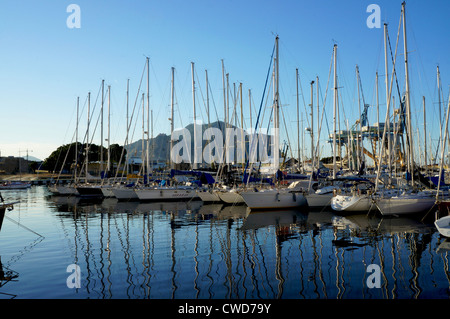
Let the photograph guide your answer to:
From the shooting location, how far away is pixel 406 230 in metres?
20.2

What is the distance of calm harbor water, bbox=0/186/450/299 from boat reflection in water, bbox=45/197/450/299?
0.04 meters

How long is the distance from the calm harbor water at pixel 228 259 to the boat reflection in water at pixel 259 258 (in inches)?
1.5

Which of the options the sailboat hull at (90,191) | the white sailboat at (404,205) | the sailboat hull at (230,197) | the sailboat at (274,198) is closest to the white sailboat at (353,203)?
the white sailboat at (404,205)

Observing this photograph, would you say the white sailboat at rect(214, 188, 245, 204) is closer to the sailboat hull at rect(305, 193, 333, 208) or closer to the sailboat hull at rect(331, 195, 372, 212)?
the sailboat hull at rect(305, 193, 333, 208)

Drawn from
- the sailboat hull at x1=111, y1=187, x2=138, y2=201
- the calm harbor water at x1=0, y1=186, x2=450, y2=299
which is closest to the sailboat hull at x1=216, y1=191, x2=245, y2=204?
the calm harbor water at x1=0, y1=186, x2=450, y2=299

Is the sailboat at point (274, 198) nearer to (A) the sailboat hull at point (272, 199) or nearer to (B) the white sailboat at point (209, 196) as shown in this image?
(A) the sailboat hull at point (272, 199)

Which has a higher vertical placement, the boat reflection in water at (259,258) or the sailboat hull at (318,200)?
the sailboat hull at (318,200)

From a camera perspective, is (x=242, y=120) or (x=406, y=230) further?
(x=242, y=120)

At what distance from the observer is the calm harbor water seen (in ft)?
35.5

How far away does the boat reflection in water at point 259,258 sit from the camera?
10.8m

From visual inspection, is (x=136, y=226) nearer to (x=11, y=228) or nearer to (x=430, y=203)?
(x=11, y=228)
